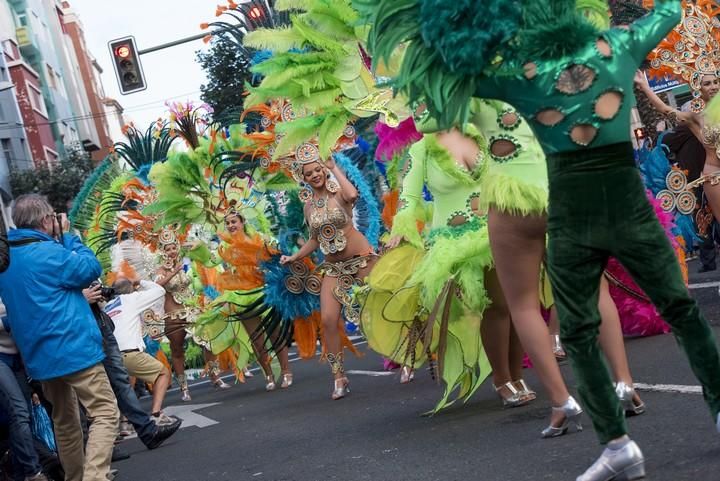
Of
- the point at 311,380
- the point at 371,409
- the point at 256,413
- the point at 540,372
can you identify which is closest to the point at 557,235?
the point at 540,372

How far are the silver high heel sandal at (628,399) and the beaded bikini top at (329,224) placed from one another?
4.43m

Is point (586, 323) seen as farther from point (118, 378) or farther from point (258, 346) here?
point (258, 346)

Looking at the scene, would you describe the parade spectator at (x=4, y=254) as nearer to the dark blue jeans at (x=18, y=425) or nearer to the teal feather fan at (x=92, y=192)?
the dark blue jeans at (x=18, y=425)

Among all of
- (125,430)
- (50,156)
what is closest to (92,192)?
(125,430)

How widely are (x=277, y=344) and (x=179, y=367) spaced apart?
2.47 m

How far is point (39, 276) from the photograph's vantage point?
6.20 meters

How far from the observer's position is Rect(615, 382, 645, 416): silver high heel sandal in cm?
509

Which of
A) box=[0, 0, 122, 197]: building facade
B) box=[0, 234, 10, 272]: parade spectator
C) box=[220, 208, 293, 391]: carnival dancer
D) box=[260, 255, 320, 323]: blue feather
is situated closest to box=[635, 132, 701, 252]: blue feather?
box=[260, 255, 320, 323]: blue feather

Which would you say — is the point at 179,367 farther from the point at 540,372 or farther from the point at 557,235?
the point at 557,235

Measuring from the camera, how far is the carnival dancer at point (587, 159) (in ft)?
12.4

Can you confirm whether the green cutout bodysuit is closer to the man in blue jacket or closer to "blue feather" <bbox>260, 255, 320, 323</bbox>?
the man in blue jacket

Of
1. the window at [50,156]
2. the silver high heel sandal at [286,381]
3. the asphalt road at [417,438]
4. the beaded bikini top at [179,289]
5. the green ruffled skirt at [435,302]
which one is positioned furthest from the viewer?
the window at [50,156]

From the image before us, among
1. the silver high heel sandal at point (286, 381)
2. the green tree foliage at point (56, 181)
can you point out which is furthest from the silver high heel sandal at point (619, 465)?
the green tree foliage at point (56, 181)

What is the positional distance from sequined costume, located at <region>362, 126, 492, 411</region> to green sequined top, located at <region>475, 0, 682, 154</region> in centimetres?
202
